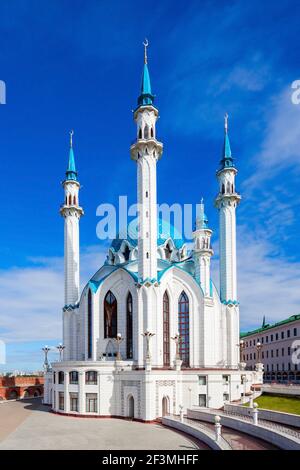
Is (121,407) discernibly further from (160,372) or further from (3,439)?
(3,439)

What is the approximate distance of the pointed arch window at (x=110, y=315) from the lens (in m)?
47.2

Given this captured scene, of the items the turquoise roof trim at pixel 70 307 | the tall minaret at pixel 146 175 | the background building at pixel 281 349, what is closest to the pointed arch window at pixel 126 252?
the turquoise roof trim at pixel 70 307

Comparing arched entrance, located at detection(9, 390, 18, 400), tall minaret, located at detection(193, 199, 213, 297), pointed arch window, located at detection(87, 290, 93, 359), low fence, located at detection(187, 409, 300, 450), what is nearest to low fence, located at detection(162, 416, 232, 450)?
low fence, located at detection(187, 409, 300, 450)

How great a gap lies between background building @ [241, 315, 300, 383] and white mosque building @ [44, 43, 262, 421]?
1705cm

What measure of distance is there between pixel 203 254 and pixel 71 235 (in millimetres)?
17379

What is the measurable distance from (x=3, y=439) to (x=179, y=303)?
24.1 meters

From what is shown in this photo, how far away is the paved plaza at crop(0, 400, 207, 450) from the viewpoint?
2622 cm

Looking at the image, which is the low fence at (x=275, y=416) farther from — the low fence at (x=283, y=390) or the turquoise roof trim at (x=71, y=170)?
the turquoise roof trim at (x=71, y=170)

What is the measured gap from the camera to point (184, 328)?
156 feet

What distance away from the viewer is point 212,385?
4162 cm

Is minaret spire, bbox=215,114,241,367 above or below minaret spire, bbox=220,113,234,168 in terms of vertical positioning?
below

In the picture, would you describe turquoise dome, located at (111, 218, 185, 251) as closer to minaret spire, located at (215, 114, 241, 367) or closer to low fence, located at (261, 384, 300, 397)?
minaret spire, located at (215, 114, 241, 367)

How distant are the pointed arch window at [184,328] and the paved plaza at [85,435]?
40.2 ft

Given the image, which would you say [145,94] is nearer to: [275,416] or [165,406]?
[165,406]
